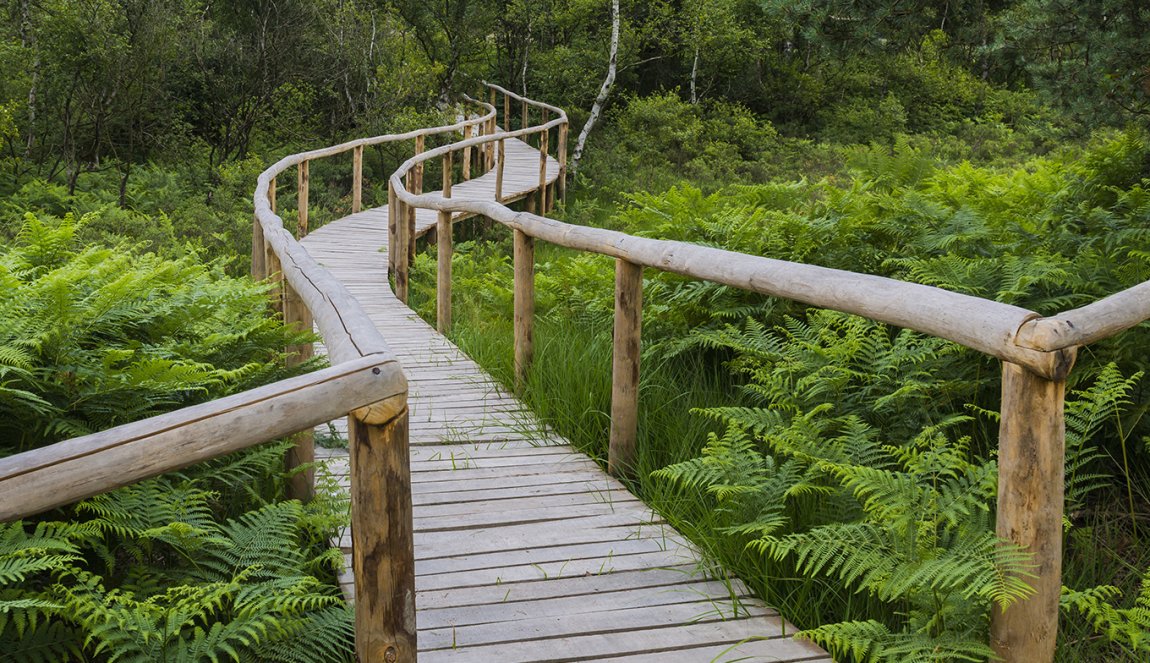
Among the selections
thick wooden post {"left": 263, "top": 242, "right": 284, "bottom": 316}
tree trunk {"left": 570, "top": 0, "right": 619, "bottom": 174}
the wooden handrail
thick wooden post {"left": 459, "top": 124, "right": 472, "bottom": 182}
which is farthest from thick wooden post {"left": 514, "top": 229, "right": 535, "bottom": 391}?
tree trunk {"left": 570, "top": 0, "right": 619, "bottom": 174}

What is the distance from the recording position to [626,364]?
4379 mm

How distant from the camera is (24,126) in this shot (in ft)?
51.9

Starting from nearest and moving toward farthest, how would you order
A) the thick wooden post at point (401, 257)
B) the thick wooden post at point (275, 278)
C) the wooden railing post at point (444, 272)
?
the thick wooden post at point (275, 278)
the wooden railing post at point (444, 272)
the thick wooden post at point (401, 257)

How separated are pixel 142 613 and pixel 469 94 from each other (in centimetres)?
2499

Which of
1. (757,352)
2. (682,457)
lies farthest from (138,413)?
(757,352)

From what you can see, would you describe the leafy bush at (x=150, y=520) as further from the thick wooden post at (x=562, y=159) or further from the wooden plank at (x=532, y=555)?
the thick wooden post at (x=562, y=159)

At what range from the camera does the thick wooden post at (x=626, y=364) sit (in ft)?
14.3

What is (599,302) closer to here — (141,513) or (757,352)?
(757,352)

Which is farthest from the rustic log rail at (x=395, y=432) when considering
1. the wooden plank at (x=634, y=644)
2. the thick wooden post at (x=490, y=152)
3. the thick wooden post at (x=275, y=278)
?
the thick wooden post at (x=490, y=152)

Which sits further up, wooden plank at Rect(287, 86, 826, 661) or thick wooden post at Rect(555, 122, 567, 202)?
wooden plank at Rect(287, 86, 826, 661)

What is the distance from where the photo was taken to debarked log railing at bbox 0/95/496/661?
5.69 ft

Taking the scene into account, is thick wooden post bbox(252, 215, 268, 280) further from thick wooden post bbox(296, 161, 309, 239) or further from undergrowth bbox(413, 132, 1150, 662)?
thick wooden post bbox(296, 161, 309, 239)

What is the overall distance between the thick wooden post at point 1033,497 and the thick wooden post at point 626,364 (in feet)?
6.83

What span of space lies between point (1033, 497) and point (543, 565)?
5.71 ft
